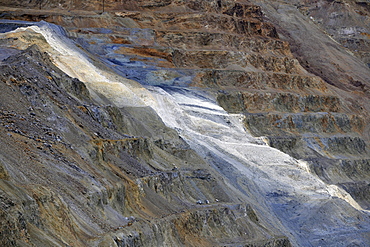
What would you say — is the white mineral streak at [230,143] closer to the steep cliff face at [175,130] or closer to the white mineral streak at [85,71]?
the white mineral streak at [85,71]

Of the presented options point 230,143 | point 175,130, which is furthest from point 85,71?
point 230,143

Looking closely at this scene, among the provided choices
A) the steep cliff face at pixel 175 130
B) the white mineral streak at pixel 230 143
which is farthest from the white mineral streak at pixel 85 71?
the steep cliff face at pixel 175 130

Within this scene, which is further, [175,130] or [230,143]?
[230,143]

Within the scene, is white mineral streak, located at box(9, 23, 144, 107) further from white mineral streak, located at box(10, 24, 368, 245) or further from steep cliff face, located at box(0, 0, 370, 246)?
steep cliff face, located at box(0, 0, 370, 246)

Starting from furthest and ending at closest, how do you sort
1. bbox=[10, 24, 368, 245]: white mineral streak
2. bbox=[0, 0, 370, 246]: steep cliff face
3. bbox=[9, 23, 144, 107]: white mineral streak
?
1. bbox=[9, 23, 144, 107]: white mineral streak
2. bbox=[10, 24, 368, 245]: white mineral streak
3. bbox=[0, 0, 370, 246]: steep cliff face

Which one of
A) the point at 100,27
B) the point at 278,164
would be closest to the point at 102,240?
the point at 278,164

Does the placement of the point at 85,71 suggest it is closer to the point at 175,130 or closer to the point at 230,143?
the point at 175,130

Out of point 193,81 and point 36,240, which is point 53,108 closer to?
point 36,240

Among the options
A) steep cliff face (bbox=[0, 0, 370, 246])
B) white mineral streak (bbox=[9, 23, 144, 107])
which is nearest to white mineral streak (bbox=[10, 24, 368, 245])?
white mineral streak (bbox=[9, 23, 144, 107])
